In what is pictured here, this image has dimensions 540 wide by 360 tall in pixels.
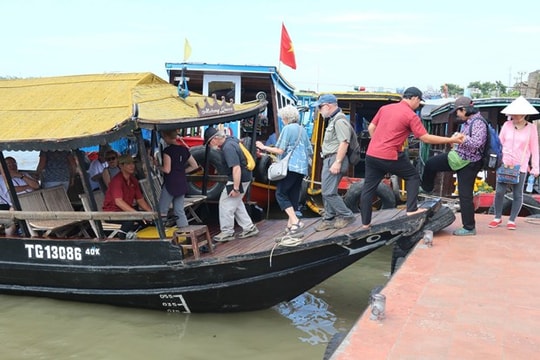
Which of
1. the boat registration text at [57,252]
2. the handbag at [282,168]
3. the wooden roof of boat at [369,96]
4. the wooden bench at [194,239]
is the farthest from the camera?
the wooden roof of boat at [369,96]

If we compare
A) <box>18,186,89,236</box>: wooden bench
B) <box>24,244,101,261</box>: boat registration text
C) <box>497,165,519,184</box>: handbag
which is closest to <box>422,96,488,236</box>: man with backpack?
<box>497,165,519,184</box>: handbag

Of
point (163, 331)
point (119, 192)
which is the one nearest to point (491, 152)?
point (163, 331)

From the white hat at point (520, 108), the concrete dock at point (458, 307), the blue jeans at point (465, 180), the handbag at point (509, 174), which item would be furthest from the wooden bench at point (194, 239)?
the white hat at point (520, 108)

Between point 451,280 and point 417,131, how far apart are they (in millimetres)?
1412

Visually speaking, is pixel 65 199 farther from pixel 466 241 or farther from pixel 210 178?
pixel 466 241

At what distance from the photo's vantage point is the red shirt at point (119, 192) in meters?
6.05

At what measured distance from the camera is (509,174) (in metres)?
6.07

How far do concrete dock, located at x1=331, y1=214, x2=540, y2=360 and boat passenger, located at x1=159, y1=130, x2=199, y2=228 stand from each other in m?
2.63

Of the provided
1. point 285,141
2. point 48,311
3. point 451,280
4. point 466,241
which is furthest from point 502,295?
point 48,311

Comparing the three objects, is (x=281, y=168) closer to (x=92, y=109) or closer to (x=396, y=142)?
(x=396, y=142)

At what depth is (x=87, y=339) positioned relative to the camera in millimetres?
5527

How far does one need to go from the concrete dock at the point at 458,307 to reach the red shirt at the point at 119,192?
301cm

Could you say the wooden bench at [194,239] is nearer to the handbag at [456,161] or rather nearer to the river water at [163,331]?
the river water at [163,331]

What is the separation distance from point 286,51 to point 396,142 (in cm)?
853
